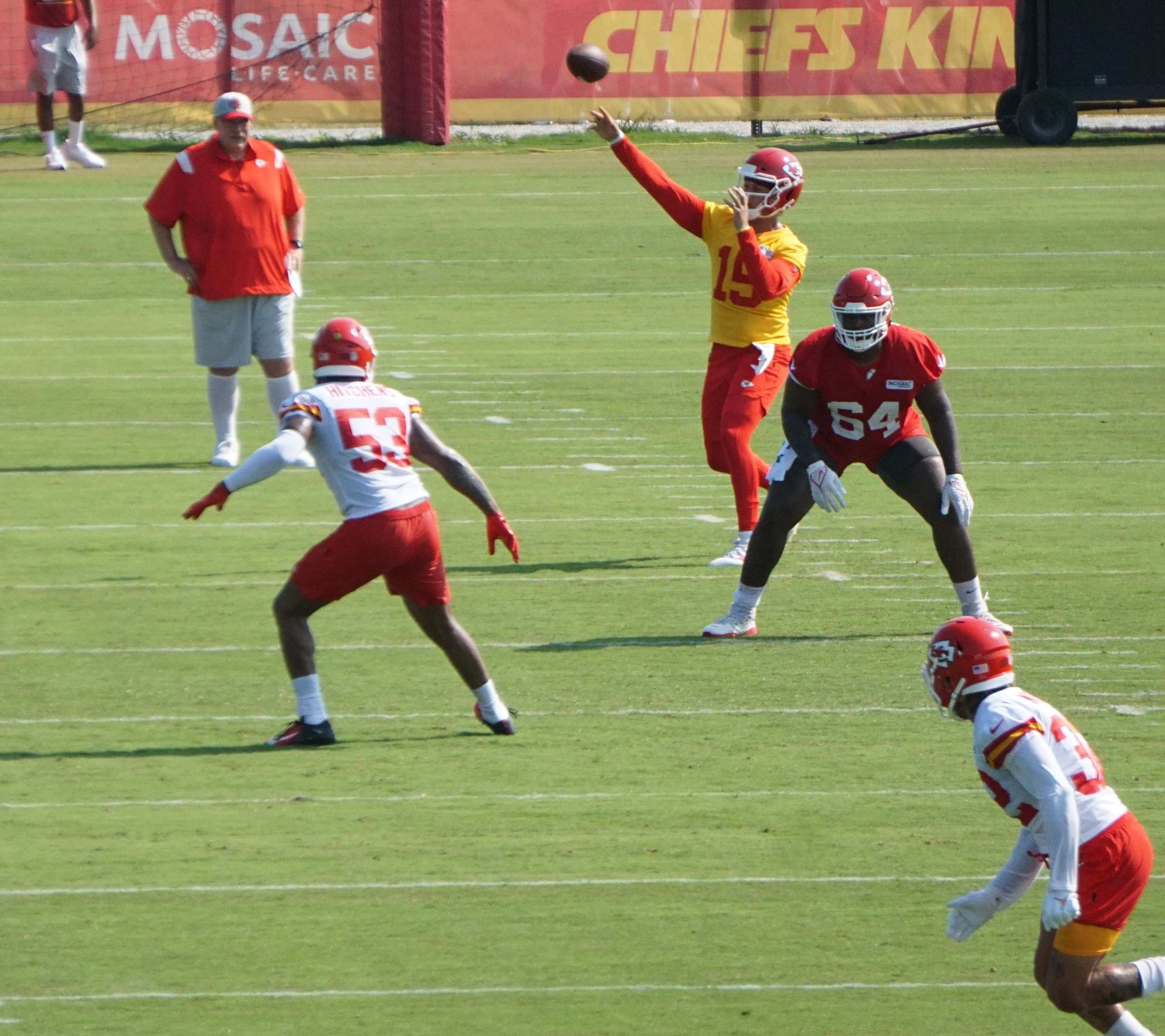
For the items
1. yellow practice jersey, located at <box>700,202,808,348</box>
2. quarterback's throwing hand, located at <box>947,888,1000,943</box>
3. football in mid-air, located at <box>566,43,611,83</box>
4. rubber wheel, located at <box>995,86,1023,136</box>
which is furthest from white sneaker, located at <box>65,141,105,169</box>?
quarterback's throwing hand, located at <box>947,888,1000,943</box>

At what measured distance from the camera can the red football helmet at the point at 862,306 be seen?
30.3ft

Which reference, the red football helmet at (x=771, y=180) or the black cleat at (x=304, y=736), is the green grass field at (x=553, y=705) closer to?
the black cleat at (x=304, y=736)

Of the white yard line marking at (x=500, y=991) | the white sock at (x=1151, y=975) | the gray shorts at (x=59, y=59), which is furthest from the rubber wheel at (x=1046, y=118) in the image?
the white sock at (x=1151, y=975)

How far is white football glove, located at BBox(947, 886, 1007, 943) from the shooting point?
5.81 meters

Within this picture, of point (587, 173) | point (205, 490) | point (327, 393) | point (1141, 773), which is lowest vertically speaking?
point (587, 173)

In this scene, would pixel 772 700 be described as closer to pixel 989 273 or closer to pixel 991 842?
pixel 991 842

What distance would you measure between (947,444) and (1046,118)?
1896 centimetres

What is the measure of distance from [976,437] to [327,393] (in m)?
7.56

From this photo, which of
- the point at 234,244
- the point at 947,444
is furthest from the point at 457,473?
the point at 234,244

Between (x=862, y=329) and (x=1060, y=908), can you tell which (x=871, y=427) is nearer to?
(x=862, y=329)

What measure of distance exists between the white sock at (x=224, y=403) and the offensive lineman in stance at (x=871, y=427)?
4734 mm

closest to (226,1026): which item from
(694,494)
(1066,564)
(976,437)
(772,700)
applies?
(772,700)

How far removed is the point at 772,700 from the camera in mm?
9125

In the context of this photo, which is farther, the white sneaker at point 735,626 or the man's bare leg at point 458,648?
the white sneaker at point 735,626
